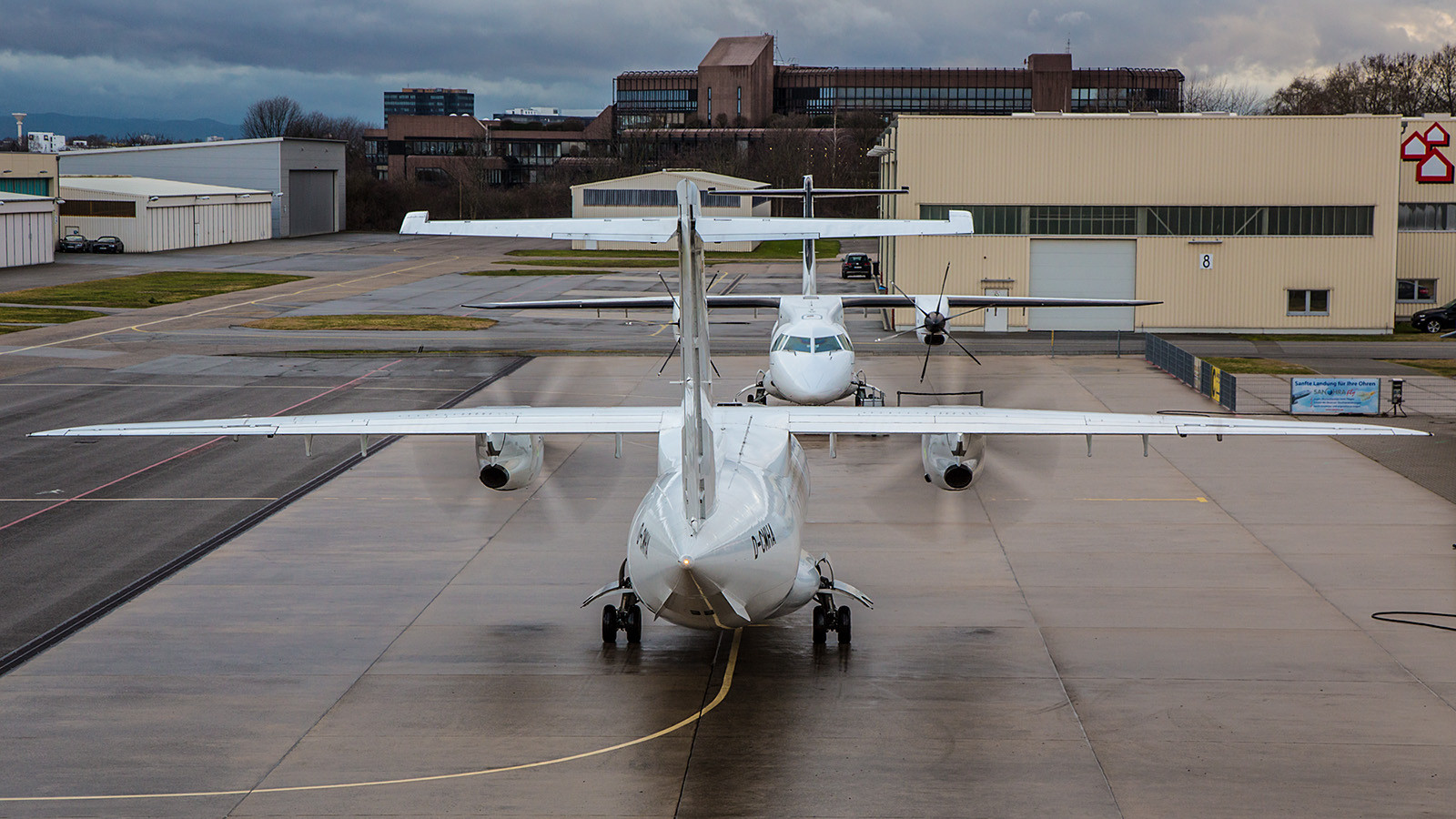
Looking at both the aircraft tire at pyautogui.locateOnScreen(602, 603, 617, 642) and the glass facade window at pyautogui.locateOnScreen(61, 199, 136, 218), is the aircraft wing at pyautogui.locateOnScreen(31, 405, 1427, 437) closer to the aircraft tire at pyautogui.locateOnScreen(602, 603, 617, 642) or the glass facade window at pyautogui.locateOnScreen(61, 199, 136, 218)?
the aircraft tire at pyautogui.locateOnScreen(602, 603, 617, 642)

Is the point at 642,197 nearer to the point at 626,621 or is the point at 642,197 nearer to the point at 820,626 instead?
the point at 626,621

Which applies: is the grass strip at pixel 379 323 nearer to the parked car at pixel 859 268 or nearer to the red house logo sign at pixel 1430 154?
the parked car at pixel 859 268

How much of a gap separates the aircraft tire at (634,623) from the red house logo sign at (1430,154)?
5484 cm

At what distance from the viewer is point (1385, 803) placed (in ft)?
44.7

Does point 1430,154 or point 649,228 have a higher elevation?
point 1430,154

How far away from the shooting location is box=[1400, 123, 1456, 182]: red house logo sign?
60656mm

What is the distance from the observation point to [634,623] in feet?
61.1

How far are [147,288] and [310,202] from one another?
59.3 meters

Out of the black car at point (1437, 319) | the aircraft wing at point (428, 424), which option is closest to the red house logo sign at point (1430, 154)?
the black car at point (1437, 319)

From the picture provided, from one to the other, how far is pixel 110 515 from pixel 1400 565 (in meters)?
24.3

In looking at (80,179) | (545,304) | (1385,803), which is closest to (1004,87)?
(80,179)

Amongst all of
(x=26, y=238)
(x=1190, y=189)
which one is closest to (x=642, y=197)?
(x=26, y=238)

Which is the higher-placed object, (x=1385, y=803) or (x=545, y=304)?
(x=545, y=304)

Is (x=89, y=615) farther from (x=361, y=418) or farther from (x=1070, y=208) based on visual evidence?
(x=1070, y=208)
